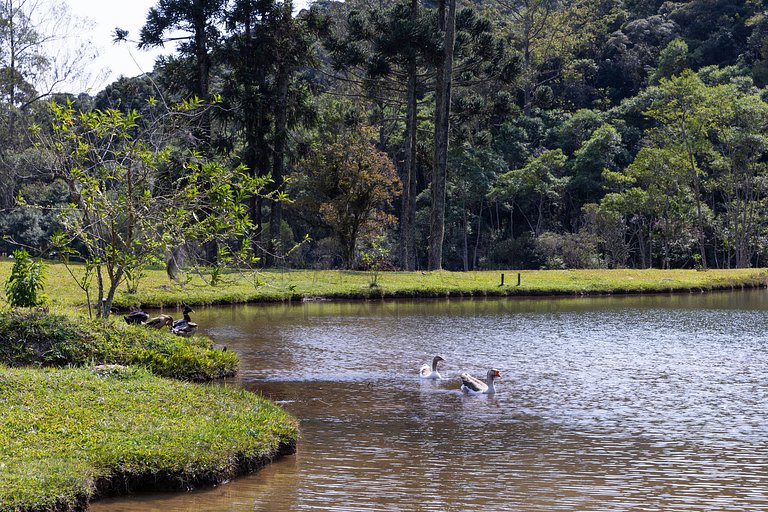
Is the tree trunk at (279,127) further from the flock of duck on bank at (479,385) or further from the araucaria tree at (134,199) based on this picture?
the flock of duck on bank at (479,385)

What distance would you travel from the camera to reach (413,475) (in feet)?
35.2

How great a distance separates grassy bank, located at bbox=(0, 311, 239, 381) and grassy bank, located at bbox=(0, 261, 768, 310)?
1182 cm

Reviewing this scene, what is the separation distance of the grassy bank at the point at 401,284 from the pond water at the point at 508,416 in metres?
4.56

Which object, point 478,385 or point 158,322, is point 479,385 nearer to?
point 478,385

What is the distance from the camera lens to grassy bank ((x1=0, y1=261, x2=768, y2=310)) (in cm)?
3116

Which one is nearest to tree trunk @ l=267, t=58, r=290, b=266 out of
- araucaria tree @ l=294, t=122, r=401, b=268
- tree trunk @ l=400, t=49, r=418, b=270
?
araucaria tree @ l=294, t=122, r=401, b=268

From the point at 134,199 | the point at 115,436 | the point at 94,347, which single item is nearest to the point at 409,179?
the point at 134,199

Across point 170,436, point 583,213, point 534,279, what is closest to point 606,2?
point 583,213

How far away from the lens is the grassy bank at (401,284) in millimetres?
31156

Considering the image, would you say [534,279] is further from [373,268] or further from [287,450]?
[287,450]

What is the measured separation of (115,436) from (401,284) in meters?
28.2

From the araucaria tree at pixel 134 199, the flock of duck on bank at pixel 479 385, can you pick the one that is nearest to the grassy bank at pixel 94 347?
the araucaria tree at pixel 134 199

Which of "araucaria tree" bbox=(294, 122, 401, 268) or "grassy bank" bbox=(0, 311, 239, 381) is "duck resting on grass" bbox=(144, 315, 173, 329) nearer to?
"grassy bank" bbox=(0, 311, 239, 381)

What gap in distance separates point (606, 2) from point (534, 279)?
57.3 m
